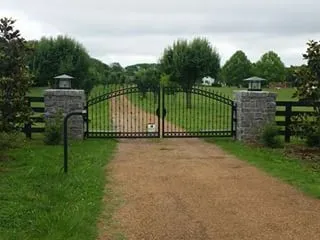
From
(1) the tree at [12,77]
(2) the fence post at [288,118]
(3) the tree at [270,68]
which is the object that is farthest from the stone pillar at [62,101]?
(3) the tree at [270,68]

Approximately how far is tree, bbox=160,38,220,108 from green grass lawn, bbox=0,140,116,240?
18.1 m

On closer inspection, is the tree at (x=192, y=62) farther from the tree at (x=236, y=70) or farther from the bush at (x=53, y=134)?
the tree at (x=236, y=70)

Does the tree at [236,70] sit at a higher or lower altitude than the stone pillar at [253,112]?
higher

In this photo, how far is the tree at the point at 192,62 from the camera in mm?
29562

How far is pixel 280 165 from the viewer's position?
1058cm

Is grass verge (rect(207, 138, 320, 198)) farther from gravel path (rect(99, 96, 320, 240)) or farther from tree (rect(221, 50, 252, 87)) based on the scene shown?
tree (rect(221, 50, 252, 87))

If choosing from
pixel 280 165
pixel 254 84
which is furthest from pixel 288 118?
pixel 280 165

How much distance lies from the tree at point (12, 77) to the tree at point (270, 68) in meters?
60.7

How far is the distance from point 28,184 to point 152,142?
6.24 m

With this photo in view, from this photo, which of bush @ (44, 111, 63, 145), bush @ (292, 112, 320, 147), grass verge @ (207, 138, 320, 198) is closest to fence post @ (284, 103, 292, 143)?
bush @ (292, 112, 320, 147)

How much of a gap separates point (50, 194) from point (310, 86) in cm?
745

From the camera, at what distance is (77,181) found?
8.43 m

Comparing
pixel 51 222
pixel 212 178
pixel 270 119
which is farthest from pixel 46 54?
pixel 51 222

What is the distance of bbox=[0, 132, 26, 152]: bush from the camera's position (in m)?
12.2
